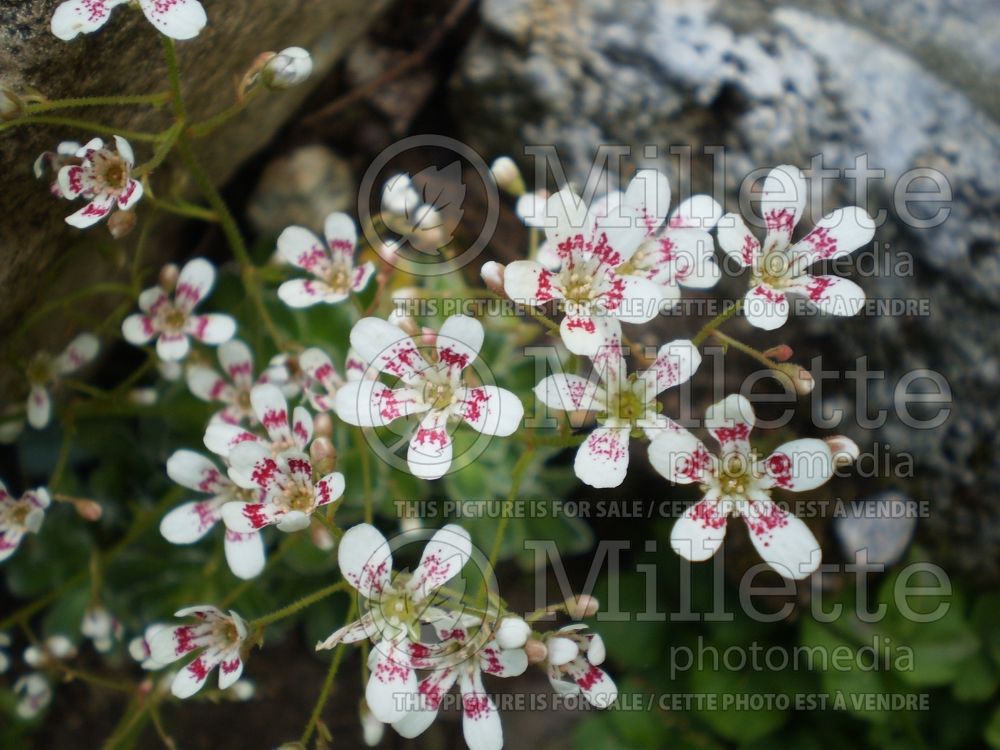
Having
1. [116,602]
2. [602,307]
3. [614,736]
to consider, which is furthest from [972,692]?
[116,602]

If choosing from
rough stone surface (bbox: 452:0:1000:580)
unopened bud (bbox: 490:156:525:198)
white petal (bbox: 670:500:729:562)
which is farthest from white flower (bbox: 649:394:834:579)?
rough stone surface (bbox: 452:0:1000:580)

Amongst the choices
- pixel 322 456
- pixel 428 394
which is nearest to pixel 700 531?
pixel 428 394

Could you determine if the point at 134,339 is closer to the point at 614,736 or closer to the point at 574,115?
the point at 574,115

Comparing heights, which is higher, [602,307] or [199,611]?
[602,307]

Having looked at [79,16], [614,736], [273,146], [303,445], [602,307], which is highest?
[79,16]

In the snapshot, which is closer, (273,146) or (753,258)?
(753,258)

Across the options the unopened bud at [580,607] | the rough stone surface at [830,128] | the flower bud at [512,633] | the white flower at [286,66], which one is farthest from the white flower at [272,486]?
the rough stone surface at [830,128]

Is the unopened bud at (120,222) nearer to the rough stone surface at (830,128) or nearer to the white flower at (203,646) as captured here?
the white flower at (203,646)

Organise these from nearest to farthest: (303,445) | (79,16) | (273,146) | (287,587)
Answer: (79,16) → (303,445) → (287,587) → (273,146)
